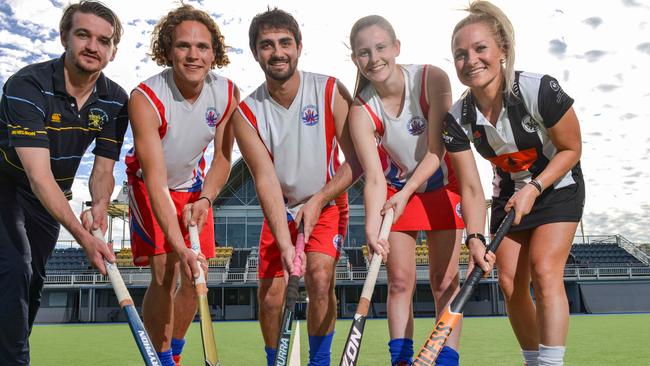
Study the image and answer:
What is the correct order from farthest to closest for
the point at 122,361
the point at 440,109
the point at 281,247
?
the point at 122,361
the point at 440,109
the point at 281,247

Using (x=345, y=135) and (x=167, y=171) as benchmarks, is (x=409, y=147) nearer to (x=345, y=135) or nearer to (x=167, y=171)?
(x=345, y=135)

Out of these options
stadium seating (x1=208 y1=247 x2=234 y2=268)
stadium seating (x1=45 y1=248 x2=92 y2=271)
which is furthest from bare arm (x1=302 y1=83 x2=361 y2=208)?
stadium seating (x1=45 y1=248 x2=92 y2=271)

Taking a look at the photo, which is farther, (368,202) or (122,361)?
(122,361)

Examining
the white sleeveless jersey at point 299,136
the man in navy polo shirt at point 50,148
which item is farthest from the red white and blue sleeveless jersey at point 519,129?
the man in navy polo shirt at point 50,148

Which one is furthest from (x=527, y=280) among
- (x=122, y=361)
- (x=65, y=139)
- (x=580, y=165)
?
(x=122, y=361)

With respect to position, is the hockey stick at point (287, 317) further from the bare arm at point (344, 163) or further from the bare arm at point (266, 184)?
the bare arm at point (344, 163)

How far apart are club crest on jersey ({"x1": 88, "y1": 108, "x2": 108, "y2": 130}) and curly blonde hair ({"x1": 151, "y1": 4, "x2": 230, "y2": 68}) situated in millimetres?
585

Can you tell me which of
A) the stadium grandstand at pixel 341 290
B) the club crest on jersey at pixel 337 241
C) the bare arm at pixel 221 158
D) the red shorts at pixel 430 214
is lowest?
the stadium grandstand at pixel 341 290

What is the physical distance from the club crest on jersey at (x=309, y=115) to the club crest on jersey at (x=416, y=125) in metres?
0.59

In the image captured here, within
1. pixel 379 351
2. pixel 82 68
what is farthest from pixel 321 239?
pixel 379 351

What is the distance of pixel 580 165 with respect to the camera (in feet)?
11.4

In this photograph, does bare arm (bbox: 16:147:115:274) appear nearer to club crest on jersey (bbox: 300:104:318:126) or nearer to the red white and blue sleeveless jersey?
club crest on jersey (bbox: 300:104:318:126)

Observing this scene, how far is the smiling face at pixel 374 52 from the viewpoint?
11.0ft

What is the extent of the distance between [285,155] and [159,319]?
1.37 m
